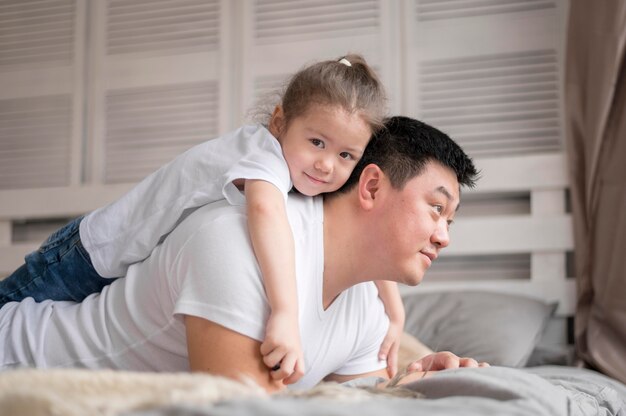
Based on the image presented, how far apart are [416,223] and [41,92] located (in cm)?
231

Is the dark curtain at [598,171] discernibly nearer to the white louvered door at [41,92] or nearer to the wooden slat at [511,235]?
the wooden slat at [511,235]

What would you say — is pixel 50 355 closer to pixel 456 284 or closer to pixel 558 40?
pixel 456 284

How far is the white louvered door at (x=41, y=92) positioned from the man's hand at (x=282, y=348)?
2248 mm

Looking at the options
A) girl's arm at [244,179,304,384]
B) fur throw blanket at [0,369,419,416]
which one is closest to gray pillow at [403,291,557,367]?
girl's arm at [244,179,304,384]

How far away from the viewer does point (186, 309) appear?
113cm

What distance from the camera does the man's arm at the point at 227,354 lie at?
1.10 meters

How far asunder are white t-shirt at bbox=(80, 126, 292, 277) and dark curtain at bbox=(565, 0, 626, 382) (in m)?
1.32

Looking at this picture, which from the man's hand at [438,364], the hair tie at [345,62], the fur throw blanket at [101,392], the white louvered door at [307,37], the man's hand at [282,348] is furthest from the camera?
the white louvered door at [307,37]

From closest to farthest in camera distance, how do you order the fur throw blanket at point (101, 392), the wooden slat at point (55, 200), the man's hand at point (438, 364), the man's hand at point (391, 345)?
the fur throw blanket at point (101, 392) < the man's hand at point (438, 364) < the man's hand at point (391, 345) < the wooden slat at point (55, 200)

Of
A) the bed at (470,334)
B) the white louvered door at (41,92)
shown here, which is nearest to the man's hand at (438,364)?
the bed at (470,334)

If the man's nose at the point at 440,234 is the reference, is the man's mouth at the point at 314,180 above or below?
above

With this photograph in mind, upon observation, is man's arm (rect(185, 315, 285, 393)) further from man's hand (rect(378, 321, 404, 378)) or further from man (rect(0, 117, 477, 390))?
man's hand (rect(378, 321, 404, 378))

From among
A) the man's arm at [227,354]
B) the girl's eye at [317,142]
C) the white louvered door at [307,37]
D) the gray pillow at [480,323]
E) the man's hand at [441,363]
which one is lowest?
the gray pillow at [480,323]

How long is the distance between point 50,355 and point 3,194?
6.50ft
